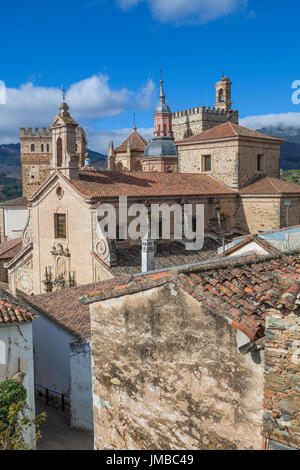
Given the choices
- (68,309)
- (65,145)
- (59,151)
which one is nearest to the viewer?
(68,309)

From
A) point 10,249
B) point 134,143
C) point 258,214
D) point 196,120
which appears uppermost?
point 196,120

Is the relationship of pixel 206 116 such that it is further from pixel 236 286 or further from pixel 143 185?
pixel 236 286

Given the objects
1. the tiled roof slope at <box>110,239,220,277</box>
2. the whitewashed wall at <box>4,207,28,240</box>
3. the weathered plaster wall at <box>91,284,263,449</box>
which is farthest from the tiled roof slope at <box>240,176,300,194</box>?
the whitewashed wall at <box>4,207,28,240</box>

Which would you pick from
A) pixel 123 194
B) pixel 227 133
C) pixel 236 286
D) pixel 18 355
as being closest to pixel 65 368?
pixel 18 355

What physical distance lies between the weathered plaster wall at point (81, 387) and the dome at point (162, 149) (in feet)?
92.2

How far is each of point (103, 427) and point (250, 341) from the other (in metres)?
3.74

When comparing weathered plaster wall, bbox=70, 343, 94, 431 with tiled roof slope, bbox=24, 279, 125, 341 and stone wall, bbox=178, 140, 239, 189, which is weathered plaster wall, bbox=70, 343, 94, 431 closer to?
tiled roof slope, bbox=24, 279, 125, 341

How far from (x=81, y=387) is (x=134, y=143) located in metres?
38.4

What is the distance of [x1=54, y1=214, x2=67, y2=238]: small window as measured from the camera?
25.5m

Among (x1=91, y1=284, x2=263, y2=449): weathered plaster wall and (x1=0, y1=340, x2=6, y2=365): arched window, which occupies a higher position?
(x1=91, y1=284, x2=263, y2=449): weathered plaster wall

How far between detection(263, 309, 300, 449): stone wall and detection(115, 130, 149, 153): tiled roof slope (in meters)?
44.9

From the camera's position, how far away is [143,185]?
26453 mm

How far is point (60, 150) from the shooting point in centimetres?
2578
